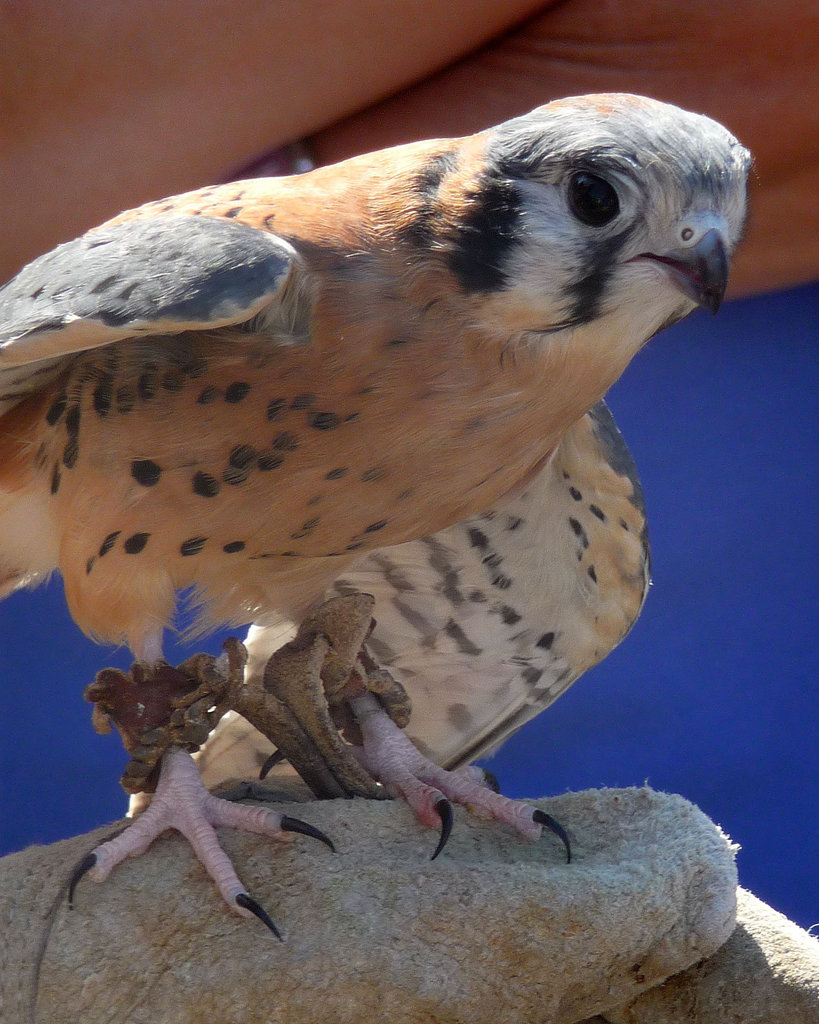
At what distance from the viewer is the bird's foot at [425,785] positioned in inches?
44.9

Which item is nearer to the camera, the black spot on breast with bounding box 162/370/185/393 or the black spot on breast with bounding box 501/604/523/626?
the black spot on breast with bounding box 162/370/185/393

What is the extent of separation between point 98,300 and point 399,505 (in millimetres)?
367

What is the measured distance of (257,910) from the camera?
99cm

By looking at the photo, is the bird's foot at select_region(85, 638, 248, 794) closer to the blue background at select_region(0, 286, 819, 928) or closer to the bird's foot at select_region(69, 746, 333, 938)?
the bird's foot at select_region(69, 746, 333, 938)

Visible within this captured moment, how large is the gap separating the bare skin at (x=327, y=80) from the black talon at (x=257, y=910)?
3.66ft

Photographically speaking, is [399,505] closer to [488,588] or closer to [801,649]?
[488,588]

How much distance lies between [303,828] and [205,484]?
36 centimetres

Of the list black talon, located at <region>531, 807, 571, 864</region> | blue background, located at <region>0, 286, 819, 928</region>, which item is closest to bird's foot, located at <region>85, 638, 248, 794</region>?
black talon, located at <region>531, 807, 571, 864</region>

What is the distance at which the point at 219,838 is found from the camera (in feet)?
3.58

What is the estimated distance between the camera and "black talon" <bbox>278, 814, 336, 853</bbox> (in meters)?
1.05

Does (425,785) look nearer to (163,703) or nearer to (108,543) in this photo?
(163,703)

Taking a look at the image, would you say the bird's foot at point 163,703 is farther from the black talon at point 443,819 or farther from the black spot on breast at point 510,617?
the black spot on breast at point 510,617

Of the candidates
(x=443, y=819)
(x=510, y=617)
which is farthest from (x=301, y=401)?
(x=510, y=617)

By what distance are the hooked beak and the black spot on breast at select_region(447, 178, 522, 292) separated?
151 millimetres
